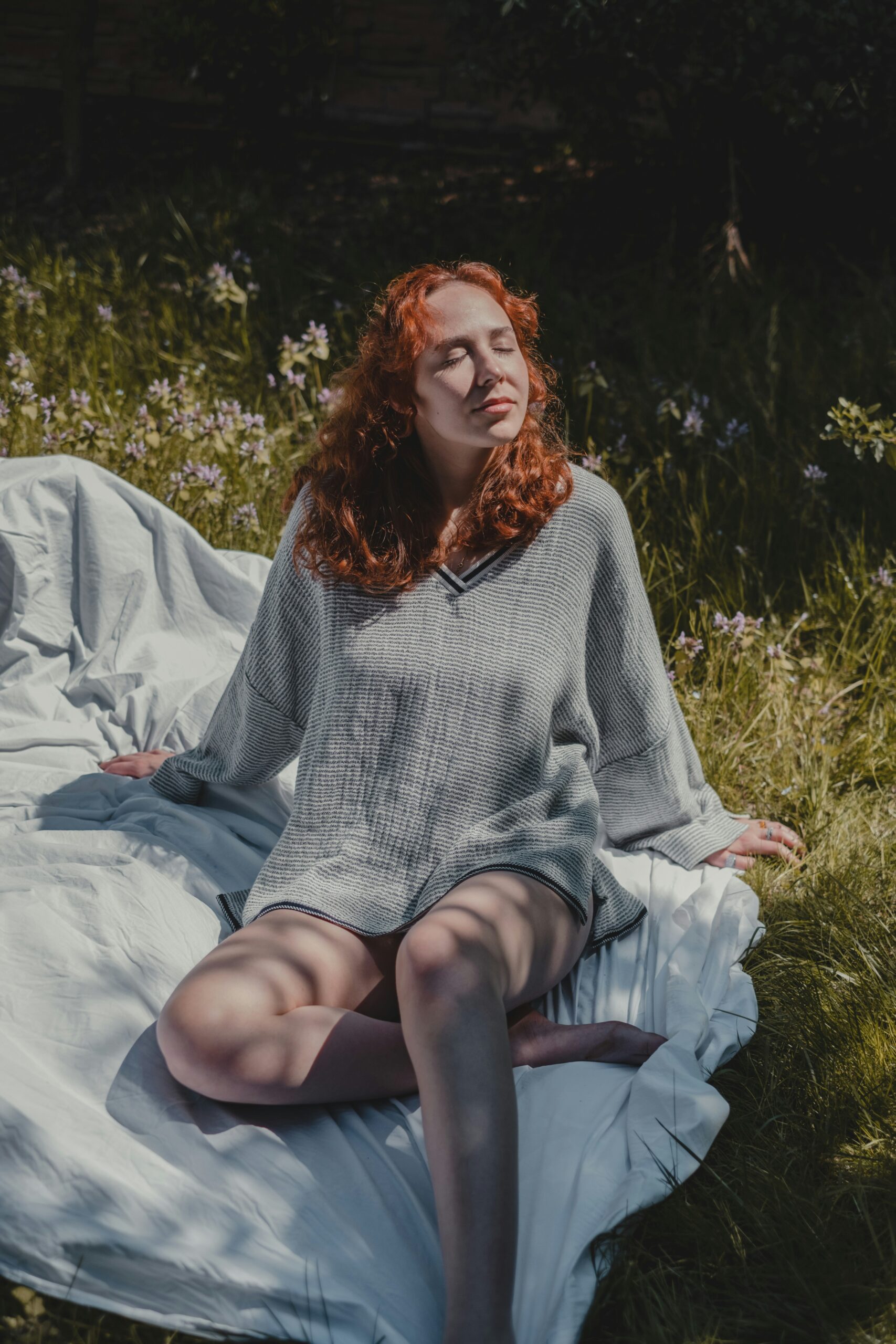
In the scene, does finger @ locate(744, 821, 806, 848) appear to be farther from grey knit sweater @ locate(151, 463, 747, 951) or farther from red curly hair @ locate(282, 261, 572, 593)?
red curly hair @ locate(282, 261, 572, 593)

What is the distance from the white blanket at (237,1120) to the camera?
175cm

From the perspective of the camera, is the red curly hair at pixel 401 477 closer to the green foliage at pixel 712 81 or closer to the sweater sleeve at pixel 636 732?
the sweater sleeve at pixel 636 732

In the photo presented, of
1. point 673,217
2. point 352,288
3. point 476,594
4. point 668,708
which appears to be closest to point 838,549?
point 668,708

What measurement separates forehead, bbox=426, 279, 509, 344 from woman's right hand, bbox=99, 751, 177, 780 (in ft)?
4.30

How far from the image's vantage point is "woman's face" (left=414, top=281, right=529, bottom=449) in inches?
92.2

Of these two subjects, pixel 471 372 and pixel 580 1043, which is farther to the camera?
pixel 471 372

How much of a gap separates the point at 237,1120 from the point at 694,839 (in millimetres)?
1248

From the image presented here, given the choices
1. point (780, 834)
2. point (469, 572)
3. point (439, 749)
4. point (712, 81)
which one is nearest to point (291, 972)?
point (439, 749)

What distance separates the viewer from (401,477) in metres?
2.57

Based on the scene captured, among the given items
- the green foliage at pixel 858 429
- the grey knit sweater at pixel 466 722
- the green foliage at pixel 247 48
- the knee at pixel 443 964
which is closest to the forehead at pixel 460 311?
the grey knit sweater at pixel 466 722

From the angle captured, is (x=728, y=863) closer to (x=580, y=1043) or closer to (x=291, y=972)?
(x=580, y=1043)

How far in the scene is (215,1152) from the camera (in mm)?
1908

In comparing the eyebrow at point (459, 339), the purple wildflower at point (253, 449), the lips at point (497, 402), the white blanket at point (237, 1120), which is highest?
Answer: the eyebrow at point (459, 339)

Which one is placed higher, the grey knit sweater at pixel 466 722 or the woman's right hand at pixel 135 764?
the grey knit sweater at pixel 466 722
